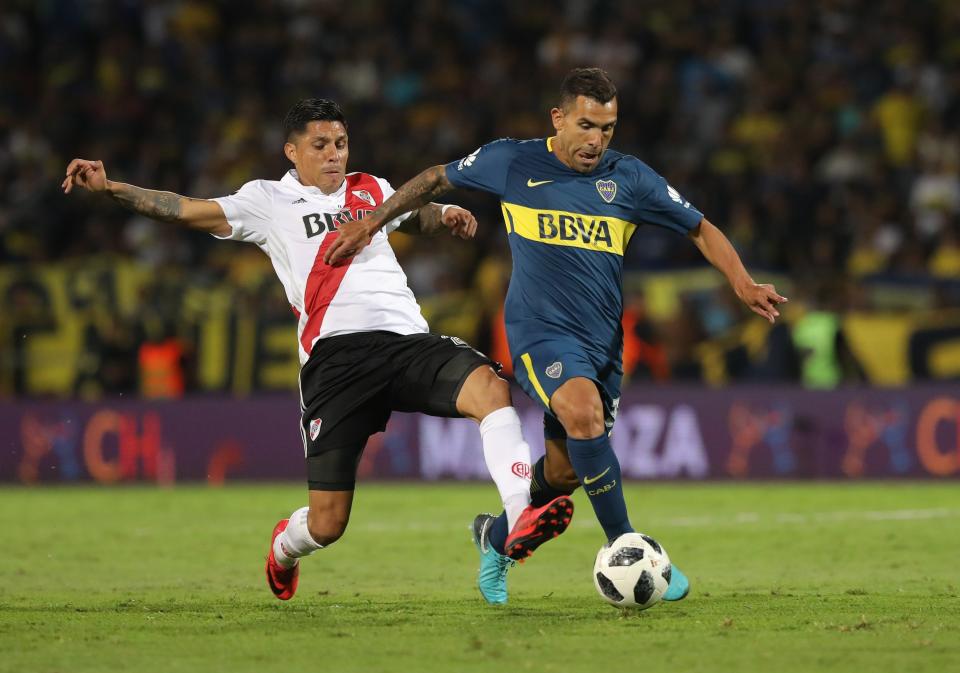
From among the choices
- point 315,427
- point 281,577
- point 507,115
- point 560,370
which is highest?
point 507,115

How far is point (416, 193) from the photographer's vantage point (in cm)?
731

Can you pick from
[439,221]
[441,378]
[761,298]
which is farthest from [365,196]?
[761,298]

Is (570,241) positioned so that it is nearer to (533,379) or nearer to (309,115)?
(533,379)

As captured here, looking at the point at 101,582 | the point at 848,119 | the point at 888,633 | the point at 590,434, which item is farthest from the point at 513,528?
the point at 848,119

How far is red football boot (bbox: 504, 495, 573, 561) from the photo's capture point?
6426 millimetres

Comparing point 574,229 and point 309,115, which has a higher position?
point 309,115

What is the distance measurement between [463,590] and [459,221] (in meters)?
2.00

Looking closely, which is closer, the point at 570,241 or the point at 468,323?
the point at 570,241

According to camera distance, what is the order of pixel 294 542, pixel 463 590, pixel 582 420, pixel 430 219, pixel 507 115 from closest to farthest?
pixel 582 420 → pixel 294 542 → pixel 430 219 → pixel 463 590 → pixel 507 115

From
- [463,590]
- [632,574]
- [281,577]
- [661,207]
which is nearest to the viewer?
[632,574]

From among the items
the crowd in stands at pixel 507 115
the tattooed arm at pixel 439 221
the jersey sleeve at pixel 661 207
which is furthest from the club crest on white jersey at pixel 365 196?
the crowd in stands at pixel 507 115

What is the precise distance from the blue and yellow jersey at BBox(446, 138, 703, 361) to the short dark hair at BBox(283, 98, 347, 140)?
2.80 ft

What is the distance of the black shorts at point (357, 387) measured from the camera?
7.45 metres

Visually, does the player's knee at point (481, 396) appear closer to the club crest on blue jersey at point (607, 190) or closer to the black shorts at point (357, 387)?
the black shorts at point (357, 387)
